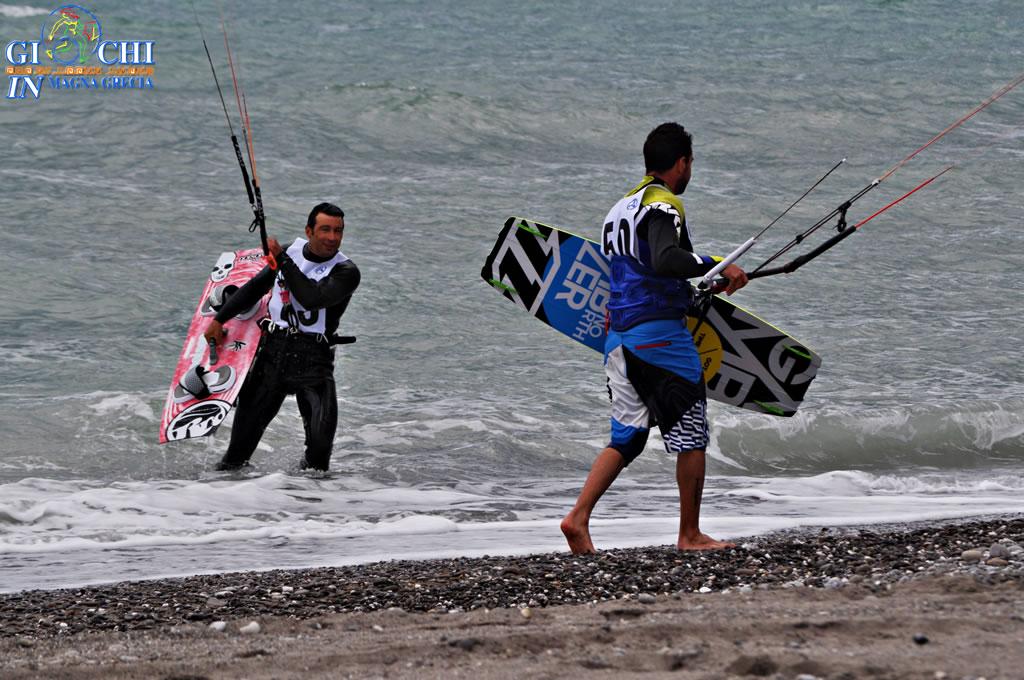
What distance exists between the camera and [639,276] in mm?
5547

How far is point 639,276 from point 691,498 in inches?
37.5

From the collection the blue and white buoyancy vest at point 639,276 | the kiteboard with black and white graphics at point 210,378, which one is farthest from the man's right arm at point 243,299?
the blue and white buoyancy vest at point 639,276

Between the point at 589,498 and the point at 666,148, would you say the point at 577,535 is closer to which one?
the point at 589,498

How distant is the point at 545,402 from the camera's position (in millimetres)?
10570

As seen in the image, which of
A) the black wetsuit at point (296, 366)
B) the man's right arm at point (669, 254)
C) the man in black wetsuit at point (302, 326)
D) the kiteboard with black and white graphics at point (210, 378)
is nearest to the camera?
the man's right arm at point (669, 254)

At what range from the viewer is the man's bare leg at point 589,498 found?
5.53 m

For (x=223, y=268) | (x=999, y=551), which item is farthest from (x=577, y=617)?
(x=223, y=268)

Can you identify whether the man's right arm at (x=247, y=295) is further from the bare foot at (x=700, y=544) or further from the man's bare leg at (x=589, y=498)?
the bare foot at (x=700, y=544)

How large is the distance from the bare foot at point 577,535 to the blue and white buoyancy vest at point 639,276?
2.72ft

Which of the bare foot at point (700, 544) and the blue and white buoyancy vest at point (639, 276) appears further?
the bare foot at point (700, 544)

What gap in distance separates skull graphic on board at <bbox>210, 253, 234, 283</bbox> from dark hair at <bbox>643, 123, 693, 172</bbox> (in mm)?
3886

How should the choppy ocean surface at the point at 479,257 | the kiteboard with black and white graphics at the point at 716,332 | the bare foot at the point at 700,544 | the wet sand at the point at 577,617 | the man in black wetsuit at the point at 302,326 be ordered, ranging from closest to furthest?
the wet sand at the point at 577,617, the bare foot at the point at 700,544, the kiteboard with black and white graphics at the point at 716,332, the man in black wetsuit at the point at 302,326, the choppy ocean surface at the point at 479,257

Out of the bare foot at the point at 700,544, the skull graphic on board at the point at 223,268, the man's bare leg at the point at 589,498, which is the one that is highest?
the skull graphic on board at the point at 223,268

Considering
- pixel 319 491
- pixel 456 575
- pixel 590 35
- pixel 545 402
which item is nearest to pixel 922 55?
pixel 590 35
